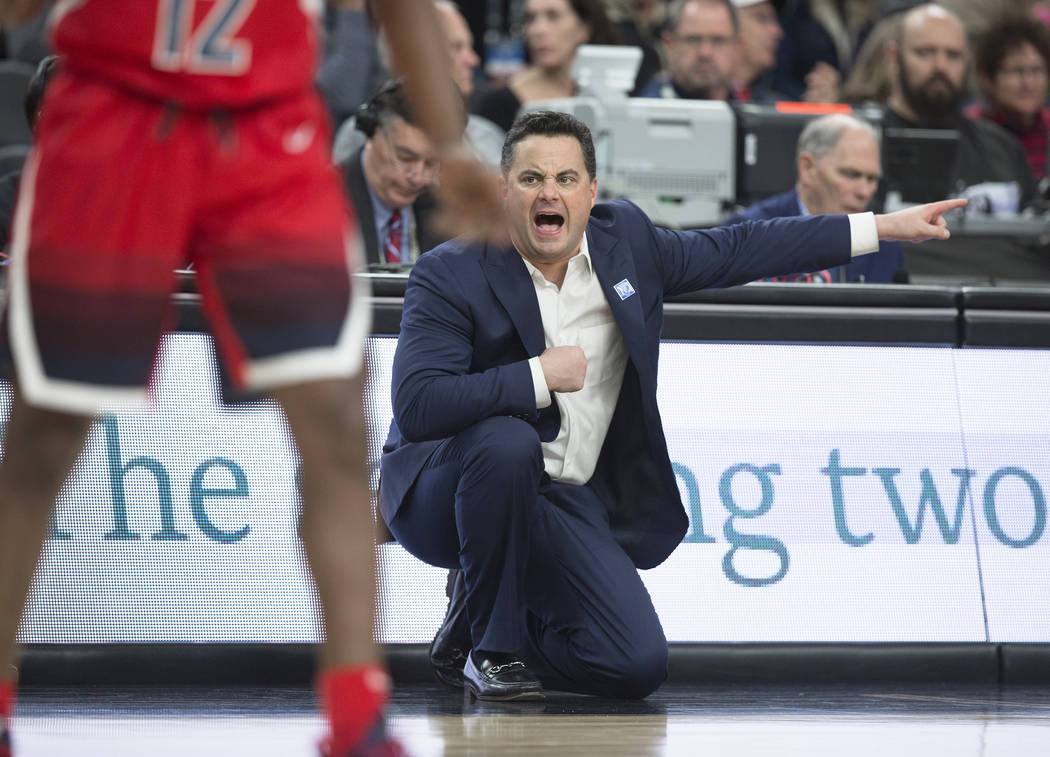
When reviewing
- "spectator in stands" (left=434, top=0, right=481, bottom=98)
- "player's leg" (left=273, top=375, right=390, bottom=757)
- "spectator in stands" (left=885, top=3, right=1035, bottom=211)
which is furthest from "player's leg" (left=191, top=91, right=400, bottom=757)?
"spectator in stands" (left=885, top=3, right=1035, bottom=211)

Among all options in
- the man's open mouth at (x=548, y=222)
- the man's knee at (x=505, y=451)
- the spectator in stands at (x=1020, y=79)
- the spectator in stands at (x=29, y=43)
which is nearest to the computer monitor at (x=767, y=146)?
the spectator in stands at (x=1020, y=79)

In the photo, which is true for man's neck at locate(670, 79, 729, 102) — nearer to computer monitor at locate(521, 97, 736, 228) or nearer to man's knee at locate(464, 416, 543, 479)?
computer monitor at locate(521, 97, 736, 228)

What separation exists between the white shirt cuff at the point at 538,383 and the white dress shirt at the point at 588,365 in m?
0.18

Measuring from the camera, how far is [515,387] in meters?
3.33

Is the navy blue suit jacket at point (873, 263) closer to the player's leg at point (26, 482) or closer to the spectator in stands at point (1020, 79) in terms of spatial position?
the spectator in stands at point (1020, 79)

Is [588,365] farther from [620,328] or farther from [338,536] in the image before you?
[338,536]

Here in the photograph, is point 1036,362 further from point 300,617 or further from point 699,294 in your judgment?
point 300,617

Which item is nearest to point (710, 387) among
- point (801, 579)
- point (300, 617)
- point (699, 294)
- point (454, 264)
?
point (699, 294)

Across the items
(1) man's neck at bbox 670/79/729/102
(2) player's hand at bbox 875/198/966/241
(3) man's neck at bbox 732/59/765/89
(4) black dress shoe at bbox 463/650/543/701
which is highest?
(3) man's neck at bbox 732/59/765/89

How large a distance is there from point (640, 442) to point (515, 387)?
363 mm

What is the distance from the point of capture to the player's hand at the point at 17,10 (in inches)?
73.4

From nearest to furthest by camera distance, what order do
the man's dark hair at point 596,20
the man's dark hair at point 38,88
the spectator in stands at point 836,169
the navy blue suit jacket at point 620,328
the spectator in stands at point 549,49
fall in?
the navy blue suit jacket at point 620,328 < the man's dark hair at point 38,88 < the spectator in stands at point 836,169 < the spectator in stands at point 549,49 < the man's dark hair at point 596,20

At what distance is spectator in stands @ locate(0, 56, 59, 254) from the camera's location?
424 cm

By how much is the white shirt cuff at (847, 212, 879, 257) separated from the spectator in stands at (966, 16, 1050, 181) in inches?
160
